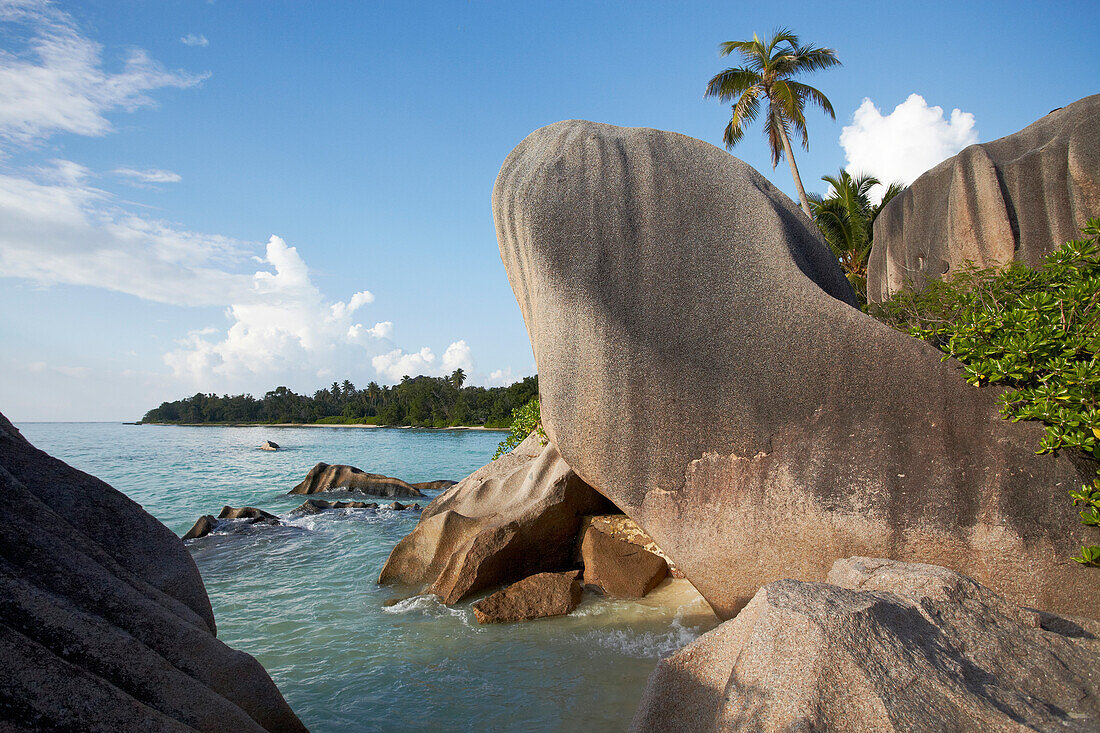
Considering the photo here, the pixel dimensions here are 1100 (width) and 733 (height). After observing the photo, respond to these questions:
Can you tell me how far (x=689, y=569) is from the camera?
453 cm

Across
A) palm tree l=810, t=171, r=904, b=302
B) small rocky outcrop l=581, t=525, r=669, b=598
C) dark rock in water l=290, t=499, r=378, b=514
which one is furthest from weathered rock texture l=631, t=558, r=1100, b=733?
palm tree l=810, t=171, r=904, b=302

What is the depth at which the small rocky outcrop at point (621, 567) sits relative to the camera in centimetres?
621

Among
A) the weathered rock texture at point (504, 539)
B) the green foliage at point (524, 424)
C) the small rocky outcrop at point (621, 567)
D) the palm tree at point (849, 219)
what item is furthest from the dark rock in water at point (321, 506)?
the palm tree at point (849, 219)

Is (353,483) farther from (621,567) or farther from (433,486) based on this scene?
(621,567)

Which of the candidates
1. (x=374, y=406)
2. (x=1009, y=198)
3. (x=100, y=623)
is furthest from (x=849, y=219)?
(x=374, y=406)

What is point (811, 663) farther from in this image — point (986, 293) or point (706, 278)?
point (986, 293)

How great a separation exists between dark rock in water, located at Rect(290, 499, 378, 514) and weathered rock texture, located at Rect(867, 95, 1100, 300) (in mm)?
12897

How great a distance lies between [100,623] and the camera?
7.89ft

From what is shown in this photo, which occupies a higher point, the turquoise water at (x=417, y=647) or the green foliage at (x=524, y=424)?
the green foliage at (x=524, y=424)

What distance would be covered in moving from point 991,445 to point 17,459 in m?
5.74

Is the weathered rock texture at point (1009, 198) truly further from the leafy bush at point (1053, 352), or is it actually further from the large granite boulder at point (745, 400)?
the large granite boulder at point (745, 400)

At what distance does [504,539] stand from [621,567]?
1.35 meters

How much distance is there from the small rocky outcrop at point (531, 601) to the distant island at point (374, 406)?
37.7 meters

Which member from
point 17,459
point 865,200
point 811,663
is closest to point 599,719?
point 811,663
